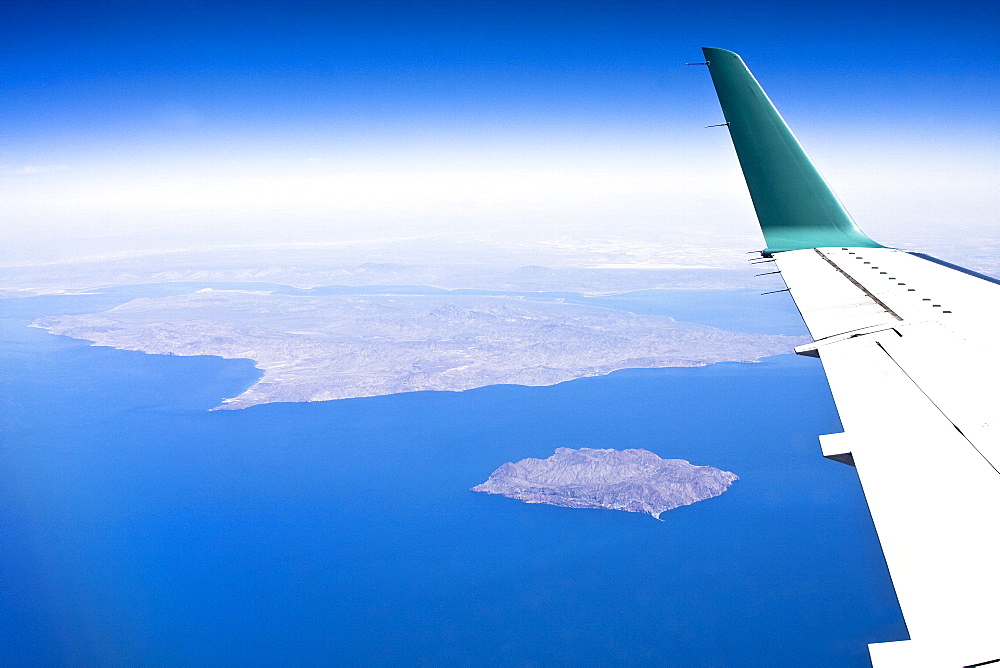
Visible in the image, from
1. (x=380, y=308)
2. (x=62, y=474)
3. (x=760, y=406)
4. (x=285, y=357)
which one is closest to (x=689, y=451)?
(x=760, y=406)

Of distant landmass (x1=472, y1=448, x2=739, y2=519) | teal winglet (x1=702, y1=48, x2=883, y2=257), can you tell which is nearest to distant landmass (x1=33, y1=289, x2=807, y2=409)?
distant landmass (x1=472, y1=448, x2=739, y2=519)

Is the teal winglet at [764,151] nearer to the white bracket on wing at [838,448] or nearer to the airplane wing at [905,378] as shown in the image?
the airplane wing at [905,378]

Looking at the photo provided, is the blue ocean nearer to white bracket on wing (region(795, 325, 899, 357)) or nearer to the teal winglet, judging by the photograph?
the teal winglet

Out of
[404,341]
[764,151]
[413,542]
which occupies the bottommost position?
[413,542]

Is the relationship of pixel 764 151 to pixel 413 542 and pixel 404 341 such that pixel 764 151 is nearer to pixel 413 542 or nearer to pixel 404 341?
pixel 413 542

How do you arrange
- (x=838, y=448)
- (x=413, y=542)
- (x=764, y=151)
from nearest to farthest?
(x=838, y=448), (x=764, y=151), (x=413, y=542)

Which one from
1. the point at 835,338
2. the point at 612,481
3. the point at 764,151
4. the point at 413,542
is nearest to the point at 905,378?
the point at 835,338
